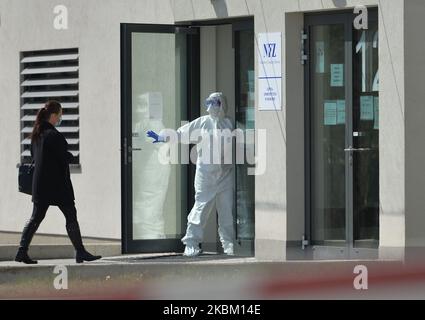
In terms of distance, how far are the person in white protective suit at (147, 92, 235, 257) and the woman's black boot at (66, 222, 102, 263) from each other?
Answer: 4.21 feet

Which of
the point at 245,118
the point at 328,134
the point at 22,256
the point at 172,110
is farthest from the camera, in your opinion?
the point at 172,110

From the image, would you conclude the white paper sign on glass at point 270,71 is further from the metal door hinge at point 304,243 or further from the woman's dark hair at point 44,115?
the woman's dark hair at point 44,115

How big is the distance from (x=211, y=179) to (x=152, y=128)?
39.0 inches

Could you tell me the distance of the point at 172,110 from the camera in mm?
16359

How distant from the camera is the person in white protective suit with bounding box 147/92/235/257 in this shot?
1585cm

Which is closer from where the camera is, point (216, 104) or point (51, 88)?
point (216, 104)

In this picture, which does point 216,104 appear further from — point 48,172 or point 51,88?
point 51,88

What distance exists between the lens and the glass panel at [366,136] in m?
14.7

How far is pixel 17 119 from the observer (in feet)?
61.0

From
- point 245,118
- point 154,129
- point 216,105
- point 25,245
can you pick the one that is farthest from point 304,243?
point 25,245

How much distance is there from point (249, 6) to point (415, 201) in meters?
3.08
